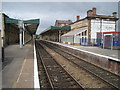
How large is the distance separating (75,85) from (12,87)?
2898mm

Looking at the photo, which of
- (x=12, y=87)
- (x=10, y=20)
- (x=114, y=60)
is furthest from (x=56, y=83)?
(x=10, y=20)

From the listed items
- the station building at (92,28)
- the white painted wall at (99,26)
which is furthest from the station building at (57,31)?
the white painted wall at (99,26)

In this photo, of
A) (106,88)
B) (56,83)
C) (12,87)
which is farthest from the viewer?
(56,83)

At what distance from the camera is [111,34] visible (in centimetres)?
2134

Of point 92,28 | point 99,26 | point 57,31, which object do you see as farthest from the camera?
point 57,31

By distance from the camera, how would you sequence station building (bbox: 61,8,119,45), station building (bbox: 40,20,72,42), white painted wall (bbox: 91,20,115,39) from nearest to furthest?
station building (bbox: 61,8,119,45), white painted wall (bbox: 91,20,115,39), station building (bbox: 40,20,72,42)

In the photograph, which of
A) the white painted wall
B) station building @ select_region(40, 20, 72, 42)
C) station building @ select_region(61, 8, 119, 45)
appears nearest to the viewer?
station building @ select_region(61, 8, 119, 45)

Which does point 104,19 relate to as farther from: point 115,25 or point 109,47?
point 109,47

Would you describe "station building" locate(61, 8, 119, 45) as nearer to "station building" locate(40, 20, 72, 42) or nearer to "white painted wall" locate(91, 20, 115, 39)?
"white painted wall" locate(91, 20, 115, 39)

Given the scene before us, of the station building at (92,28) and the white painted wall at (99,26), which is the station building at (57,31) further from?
the white painted wall at (99,26)

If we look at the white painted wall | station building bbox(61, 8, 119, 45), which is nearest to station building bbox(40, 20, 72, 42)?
station building bbox(61, 8, 119, 45)

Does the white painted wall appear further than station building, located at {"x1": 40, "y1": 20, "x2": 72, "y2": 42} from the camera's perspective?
No

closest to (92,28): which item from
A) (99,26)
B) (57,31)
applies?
(99,26)

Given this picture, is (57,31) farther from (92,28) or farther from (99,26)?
(99,26)
